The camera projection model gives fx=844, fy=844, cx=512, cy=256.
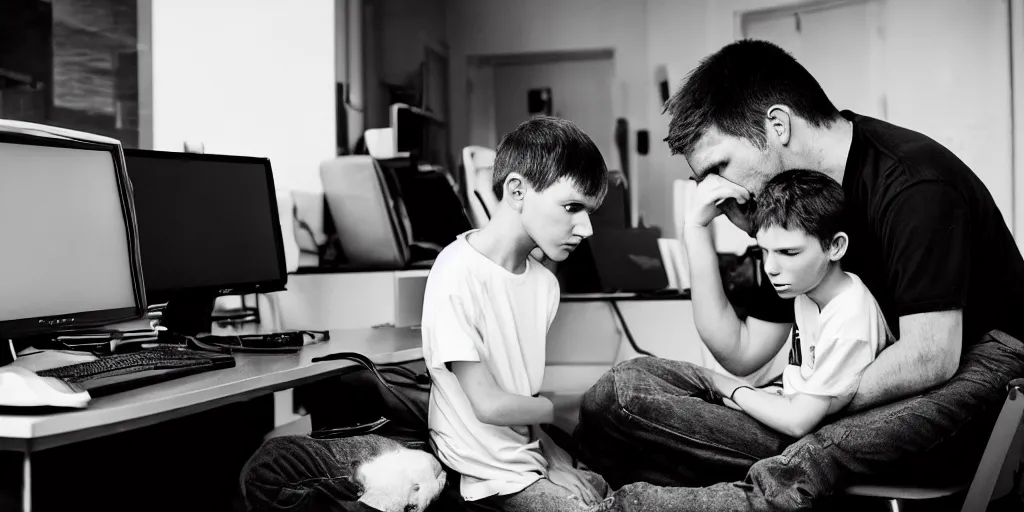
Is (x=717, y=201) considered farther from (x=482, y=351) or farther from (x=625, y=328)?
(x=625, y=328)

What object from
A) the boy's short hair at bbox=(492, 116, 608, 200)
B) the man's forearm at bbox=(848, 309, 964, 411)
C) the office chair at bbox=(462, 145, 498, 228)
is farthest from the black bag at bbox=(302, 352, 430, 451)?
the office chair at bbox=(462, 145, 498, 228)

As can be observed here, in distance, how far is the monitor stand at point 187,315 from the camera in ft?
5.92

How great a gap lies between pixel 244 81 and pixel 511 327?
181cm

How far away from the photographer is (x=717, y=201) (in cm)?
150

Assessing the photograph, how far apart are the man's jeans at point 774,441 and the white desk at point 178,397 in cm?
50

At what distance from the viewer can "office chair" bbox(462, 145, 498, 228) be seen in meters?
2.63

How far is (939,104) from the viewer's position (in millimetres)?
3004

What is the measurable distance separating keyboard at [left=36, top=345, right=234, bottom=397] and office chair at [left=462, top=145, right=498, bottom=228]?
1247mm

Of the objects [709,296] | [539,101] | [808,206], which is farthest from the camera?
[539,101]

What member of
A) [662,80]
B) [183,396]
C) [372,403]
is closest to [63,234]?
[183,396]

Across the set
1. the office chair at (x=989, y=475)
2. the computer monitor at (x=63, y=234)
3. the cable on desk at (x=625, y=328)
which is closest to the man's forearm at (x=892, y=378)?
the office chair at (x=989, y=475)

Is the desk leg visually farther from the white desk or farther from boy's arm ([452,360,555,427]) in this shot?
boy's arm ([452,360,555,427])

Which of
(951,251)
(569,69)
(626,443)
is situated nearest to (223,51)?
(569,69)

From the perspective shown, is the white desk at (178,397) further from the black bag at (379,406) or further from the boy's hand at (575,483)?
the boy's hand at (575,483)
